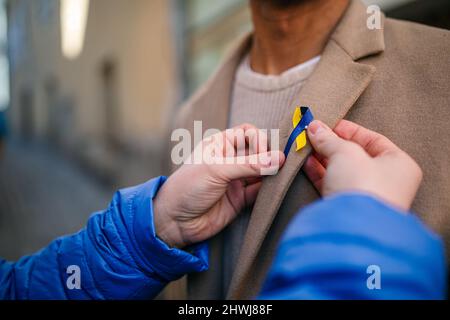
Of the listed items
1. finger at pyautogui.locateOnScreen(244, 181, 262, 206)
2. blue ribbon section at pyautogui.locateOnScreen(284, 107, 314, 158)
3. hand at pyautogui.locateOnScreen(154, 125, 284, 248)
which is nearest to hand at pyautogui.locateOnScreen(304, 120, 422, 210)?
blue ribbon section at pyautogui.locateOnScreen(284, 107, 314, 158)

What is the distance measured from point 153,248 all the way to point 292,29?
0.92 metres

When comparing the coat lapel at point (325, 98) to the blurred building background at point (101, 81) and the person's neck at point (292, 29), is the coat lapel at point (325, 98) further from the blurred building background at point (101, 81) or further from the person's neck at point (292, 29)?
the blurred building background at point (101, 81)

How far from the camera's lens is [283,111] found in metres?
1.38

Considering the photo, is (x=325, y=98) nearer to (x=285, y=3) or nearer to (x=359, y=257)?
(x=285, y=3)

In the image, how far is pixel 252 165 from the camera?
3.56 feet

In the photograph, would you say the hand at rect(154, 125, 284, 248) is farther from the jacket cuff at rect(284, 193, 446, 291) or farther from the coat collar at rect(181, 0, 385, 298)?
the jacket cuff at rect(284, 193, 446, 291)

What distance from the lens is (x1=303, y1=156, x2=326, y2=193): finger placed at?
1096 millimetres

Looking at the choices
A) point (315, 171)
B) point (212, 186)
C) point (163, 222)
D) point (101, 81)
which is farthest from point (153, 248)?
point (101, 81)

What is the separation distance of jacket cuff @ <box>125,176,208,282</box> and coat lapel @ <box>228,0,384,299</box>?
0.17 metres

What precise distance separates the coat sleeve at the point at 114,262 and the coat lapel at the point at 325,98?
234 millimetres

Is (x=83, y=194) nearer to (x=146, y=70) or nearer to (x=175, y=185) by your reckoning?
(x=146, y=70)

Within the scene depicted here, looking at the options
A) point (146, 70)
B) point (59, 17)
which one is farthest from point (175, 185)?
point (59, 17)

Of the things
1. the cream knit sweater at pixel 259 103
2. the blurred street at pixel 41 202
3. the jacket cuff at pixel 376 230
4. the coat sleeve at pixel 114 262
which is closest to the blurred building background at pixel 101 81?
the blurred street at pixel 41 202
